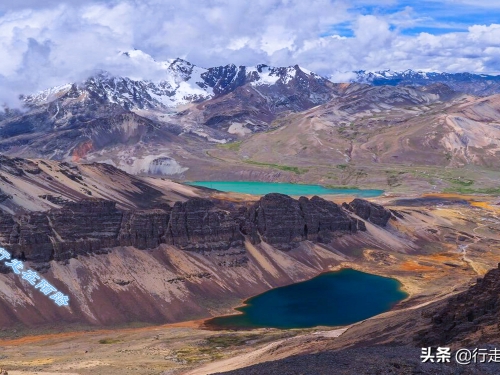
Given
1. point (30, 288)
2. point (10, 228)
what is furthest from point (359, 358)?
point (10, 228)

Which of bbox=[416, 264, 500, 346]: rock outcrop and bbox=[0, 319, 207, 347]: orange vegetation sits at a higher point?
bbox=[416, 264, 500, 346]: rock outcrop

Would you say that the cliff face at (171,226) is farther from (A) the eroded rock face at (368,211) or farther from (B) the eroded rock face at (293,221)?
(A) the eroded rock face at (368,211)

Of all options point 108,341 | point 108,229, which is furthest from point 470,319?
point 108,229

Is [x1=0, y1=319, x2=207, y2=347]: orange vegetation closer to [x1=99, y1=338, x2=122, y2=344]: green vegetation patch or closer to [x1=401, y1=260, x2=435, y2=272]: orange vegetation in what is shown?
[x1=99, y1=338, x2=122, y2=344]: green vegetation patch

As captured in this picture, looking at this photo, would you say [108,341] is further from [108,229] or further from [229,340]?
[108,229]

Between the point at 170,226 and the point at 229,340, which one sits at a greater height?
the point at 170,226

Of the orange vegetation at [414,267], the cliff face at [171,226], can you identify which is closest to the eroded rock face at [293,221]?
the cliff face at [171,226]

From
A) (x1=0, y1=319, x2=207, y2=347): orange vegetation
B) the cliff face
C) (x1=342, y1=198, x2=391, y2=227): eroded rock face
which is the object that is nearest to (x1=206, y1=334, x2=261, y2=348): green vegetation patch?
(x1=0, y1=319, x2=207, y2=347): orange vegetation
